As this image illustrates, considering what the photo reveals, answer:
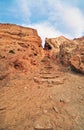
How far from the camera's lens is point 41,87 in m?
12.8

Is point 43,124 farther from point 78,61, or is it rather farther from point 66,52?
point 66,52

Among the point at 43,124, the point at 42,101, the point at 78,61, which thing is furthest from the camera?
the point at 78,61

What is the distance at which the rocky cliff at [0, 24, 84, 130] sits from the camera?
10141mm

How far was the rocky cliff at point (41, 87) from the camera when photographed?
10141mm

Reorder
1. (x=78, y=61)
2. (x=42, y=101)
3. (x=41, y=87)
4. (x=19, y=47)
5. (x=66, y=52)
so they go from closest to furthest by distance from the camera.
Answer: (x=42, y=101) → (x=41, y=87) → (x=78, y=61) → (x=66, y=52) → (x=19, y=47)

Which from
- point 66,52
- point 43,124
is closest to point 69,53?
point 66,52

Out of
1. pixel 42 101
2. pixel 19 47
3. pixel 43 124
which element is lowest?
pixel 43 124

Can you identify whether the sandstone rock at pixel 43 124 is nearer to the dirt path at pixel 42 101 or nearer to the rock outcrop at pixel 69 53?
the dirt path at pixel 42 101

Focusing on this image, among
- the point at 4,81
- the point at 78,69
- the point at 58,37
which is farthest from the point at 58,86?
the point at 58,37

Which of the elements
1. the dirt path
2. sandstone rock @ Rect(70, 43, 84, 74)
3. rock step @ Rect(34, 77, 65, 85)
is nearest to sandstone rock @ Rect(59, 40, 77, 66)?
sandstone rock @ Rect(70, 43, 84, 74)

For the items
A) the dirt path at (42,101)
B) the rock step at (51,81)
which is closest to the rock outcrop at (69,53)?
the dirt path at (42,101)

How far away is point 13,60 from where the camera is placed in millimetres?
15062

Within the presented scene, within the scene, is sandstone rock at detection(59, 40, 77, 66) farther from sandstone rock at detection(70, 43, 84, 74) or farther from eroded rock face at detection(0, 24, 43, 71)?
eroded rock face at detection(0, 24, 43, 71)

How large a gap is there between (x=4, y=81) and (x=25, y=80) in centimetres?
131
